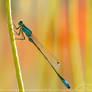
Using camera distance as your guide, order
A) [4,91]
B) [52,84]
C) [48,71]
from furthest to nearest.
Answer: [48,71] < [52,84] < [4,91]

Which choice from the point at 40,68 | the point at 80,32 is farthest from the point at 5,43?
the point at 80,32

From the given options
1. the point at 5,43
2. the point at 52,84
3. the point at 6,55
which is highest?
the point at 5,43

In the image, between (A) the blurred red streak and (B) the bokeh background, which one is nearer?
(B) the bokeh background

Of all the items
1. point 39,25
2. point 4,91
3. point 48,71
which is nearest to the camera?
point 4,91

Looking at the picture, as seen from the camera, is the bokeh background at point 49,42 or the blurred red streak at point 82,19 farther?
the blurred red streak at point 82,19

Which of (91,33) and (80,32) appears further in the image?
(91,33)

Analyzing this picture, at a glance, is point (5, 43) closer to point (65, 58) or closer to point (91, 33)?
point (65, 58)

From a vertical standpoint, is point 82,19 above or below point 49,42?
above

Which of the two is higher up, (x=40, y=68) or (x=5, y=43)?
(x=5, y=43)
